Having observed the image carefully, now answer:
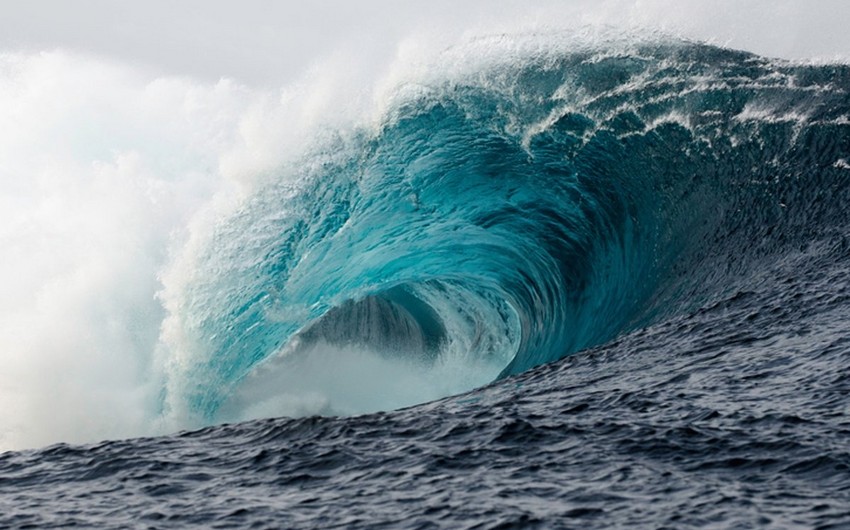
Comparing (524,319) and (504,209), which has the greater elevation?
(504,209)

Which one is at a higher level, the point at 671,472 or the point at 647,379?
the point at 647,379

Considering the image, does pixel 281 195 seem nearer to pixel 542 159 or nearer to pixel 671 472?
pixel 542 159

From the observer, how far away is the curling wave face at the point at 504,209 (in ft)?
39.2

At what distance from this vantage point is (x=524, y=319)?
565 inches

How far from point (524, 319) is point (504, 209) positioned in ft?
5.40

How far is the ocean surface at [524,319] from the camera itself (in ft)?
16.0

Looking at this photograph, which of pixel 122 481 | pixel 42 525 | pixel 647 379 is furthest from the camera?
pixel 647 379

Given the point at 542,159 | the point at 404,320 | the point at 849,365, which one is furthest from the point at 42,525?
the point at 404,320

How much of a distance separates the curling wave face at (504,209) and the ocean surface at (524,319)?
0.04 meters

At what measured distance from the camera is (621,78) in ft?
43.7

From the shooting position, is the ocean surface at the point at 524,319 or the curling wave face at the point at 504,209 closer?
the ocean surface at the point at 524,319

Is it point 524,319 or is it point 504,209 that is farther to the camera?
point 524,319

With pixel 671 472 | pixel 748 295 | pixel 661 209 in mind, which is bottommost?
pixel 671 472

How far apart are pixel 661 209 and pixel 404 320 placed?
17.4 feet
